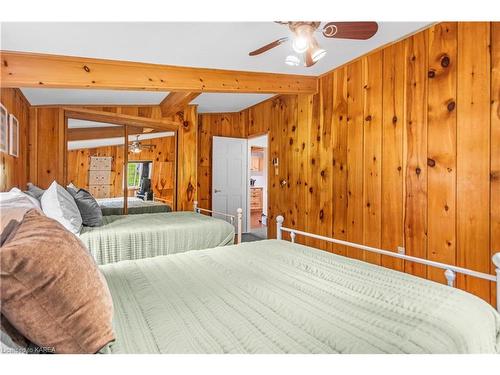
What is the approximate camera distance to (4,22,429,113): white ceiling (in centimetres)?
188

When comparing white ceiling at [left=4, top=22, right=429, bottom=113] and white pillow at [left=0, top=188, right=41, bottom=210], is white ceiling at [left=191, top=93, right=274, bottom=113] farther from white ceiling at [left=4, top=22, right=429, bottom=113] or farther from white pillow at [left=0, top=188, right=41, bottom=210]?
white pillow at [left=0, top=188, right=41, bottom=210]

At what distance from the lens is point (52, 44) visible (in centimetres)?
206

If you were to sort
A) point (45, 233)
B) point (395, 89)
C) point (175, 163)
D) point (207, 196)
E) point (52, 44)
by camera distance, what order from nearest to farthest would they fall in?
point (45, 233) < point (52, 44) < point (395, 89) < point (175, 163) < point (207, 196)

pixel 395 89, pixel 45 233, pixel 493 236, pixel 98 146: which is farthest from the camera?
pixel 98 146

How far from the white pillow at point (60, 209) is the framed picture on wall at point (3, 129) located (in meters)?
0.56

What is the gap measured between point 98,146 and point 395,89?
336 centimetres

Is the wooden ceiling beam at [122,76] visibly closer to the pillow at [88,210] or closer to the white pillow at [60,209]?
the white pillow at [60,209]

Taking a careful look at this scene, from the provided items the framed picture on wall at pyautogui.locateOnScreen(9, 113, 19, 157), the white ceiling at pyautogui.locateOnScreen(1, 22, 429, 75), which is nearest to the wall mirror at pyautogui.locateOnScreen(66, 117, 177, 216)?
the framed picture on wall at pyautogui.locateOnScreen(9, 113, 19, 157)

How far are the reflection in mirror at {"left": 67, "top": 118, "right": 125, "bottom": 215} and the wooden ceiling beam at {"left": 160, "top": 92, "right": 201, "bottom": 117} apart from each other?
619 millimetres

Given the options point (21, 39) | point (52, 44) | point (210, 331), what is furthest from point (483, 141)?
point (21, 39)

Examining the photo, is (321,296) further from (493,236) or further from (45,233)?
(493,236)

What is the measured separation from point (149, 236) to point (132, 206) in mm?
1521

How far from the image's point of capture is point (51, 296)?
0.70 m

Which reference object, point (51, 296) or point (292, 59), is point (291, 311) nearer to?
point (51, 296)
